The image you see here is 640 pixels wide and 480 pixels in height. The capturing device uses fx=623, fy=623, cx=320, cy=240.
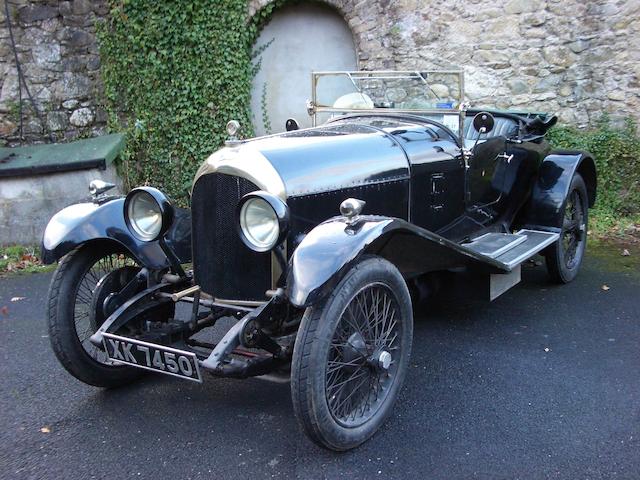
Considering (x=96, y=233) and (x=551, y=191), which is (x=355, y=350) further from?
(x=551, y=191)

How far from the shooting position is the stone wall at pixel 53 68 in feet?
25.1

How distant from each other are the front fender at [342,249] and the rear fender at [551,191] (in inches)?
75.7

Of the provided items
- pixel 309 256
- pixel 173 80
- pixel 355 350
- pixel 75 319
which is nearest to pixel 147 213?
pixel 75 319

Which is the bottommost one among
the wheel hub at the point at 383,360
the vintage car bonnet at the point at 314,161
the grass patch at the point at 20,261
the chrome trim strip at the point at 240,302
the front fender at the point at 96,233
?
the grass patch at the point at 20,261

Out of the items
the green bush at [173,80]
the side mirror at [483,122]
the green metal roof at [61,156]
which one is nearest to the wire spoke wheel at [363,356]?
the side mirror at [483,122]

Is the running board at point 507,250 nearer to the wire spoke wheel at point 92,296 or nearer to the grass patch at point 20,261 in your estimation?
the wire spoke wheel at point 92,296

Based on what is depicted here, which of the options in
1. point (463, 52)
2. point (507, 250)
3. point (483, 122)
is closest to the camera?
point (483, 122)

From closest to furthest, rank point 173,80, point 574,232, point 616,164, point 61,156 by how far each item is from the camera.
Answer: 1. point 574,232
2. point 61,156
3. point 616,164
4. point 173,80

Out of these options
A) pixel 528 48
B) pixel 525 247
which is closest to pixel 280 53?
pixel 528 48

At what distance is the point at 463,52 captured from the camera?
758 centimetres

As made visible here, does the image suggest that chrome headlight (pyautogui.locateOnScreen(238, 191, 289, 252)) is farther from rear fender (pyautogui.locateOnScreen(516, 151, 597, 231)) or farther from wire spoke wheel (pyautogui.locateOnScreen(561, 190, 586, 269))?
wire spoke wheel (pyautogui.locateOnScreen(561, 190, 586, 269))

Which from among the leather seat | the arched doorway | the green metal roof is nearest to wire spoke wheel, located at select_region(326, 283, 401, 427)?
the leather seat

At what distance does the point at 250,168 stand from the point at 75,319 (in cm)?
126

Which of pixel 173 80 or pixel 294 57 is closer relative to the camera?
pixel 173 80
